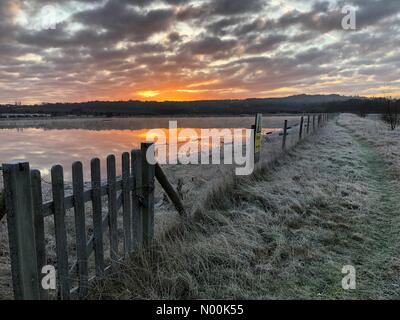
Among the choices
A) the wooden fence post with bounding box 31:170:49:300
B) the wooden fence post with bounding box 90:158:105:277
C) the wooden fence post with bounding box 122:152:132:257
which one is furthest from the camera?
the wooden fence post with bounding box 122:152:132:257

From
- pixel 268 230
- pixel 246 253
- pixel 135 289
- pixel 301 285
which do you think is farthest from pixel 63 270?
pixel 268 230

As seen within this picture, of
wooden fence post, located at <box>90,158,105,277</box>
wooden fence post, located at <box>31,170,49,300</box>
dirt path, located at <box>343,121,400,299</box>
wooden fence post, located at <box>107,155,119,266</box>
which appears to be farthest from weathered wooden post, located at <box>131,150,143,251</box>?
dirt path, located at <box>343,121,400,299</box>

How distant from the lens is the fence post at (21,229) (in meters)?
2.37

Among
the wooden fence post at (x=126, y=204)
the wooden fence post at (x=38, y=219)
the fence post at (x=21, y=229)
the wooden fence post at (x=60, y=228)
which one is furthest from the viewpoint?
the wooden fence post at (x=126, y=204)

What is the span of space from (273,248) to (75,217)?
8.77 feet

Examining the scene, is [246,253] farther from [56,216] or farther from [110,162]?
[56,216]

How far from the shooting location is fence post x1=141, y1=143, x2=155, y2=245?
158 inches

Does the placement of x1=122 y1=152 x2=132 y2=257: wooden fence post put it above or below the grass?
above

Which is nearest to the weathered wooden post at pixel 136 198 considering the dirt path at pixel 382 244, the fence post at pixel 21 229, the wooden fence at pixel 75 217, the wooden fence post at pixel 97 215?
the wooden fence at pixel 75 217

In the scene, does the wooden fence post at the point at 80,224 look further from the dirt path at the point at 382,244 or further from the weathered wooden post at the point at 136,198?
the dirt path at the point at 382,244

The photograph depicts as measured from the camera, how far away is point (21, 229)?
96.9 inches

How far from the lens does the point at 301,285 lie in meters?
3.46

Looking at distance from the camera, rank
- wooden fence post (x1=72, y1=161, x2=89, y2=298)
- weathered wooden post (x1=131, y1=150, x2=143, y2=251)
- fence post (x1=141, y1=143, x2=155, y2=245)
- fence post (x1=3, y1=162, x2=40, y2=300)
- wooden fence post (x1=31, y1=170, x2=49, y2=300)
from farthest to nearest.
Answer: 1. fence post (x1=141, y1=143, x2=155, y2=245)
2. weathered wooden post (x1=131, y1=150, x2=143, y2=251)
3. wooden fence post (x1=72, y1=161, x2=89, y2=298)
4. wooden fence post (x1=31, y1=170, x2=49, y2=300)
5. fence post (x1=3, y1=162, x2=40, y2=300)

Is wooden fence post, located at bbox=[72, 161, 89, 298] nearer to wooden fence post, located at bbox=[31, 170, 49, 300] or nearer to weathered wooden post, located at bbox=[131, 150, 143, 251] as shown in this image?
wooden fence post, located at bbox=[31, 170, 49, 300]
